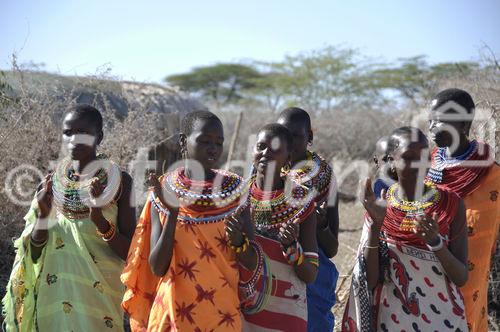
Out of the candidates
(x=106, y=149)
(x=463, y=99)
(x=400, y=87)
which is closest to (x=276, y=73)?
(x=400, y=87)

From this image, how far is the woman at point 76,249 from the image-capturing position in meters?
3.22

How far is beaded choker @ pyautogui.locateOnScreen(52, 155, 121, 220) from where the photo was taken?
3.26 metres

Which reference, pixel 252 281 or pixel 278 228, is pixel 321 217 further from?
pixel 252 281

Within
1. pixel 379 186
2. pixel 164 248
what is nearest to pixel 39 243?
pixel 164 248

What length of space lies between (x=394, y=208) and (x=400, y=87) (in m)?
20.9

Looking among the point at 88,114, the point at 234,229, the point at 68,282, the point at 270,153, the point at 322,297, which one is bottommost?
the point at 322,297

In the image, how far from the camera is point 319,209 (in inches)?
136

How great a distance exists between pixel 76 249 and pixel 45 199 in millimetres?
306

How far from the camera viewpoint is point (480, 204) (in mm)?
3574

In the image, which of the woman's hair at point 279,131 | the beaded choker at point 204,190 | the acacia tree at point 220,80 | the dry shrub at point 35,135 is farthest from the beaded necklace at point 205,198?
the acacia tree at point 220,80

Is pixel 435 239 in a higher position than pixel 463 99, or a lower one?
lower

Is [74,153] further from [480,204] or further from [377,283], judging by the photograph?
[480,204]

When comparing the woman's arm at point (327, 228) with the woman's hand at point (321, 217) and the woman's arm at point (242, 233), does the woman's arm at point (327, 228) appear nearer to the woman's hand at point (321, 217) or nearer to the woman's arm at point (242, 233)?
the woman's hand at point (321, 217)

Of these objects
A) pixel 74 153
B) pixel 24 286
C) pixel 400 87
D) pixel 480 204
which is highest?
pixel 74 153
